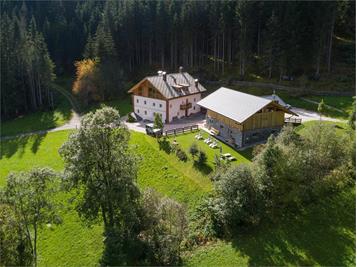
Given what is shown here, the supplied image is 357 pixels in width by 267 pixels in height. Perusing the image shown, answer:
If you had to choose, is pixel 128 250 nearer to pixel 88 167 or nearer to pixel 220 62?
pixel 88 167

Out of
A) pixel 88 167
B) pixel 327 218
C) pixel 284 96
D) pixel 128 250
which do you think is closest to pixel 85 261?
pixel 128 250

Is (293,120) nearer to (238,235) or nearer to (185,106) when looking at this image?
(185,106)

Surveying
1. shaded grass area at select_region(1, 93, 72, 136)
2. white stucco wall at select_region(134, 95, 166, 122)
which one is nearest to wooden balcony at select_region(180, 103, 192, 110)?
white stucco wall at select_region(134, 95, 166, 122)

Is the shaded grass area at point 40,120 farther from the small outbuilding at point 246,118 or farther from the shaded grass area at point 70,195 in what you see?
the small outbuilding at point 246,118

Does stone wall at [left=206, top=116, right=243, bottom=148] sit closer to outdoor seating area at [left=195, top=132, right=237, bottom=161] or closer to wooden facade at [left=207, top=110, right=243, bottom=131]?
wooden facade at [left=207, top=110, right=243, bottom=131]

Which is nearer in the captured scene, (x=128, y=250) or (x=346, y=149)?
(x=128, y=250)

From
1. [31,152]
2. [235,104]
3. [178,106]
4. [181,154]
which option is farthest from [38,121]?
[235,104]
